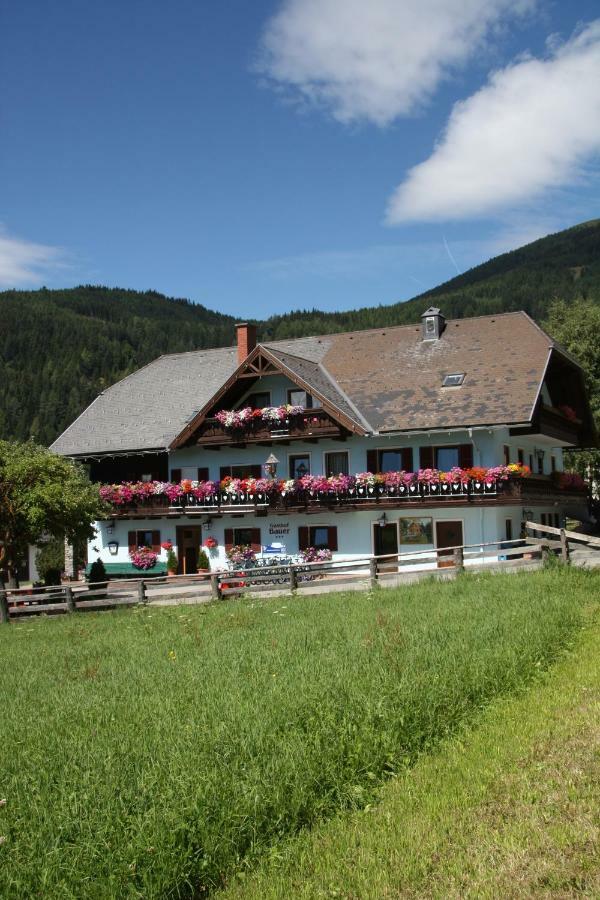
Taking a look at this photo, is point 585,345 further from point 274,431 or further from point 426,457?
point 274,431

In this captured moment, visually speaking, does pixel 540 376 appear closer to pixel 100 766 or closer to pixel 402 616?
pixel 402 616

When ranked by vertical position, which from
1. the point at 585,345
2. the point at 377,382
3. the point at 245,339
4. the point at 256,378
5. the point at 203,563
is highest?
the point at 585,345

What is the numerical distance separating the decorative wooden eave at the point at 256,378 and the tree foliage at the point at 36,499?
24.5 feet

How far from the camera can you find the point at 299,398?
120ft

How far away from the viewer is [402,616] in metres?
16.3

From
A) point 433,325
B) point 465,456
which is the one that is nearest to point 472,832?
point 465,456

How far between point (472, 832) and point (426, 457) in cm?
2720

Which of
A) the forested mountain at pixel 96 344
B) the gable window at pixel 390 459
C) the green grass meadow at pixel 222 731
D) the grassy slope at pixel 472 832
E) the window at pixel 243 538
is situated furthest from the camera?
the forested mountain at pixel 96 344

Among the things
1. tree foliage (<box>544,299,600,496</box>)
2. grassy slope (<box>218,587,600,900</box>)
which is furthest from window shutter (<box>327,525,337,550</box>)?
grassy slope (<box>218,587,600,900</box>)

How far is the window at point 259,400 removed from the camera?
37562mm

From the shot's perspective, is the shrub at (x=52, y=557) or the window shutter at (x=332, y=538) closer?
the window shutter at (x=332, y=538)

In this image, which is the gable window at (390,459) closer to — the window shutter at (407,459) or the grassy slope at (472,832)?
the window shutter at (407,459)

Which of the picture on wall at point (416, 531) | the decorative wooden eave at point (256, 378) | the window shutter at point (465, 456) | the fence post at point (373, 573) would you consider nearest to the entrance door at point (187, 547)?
the decorative wooden eave at point (256, 378)

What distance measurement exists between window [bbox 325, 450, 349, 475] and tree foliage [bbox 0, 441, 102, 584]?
10080 mm
